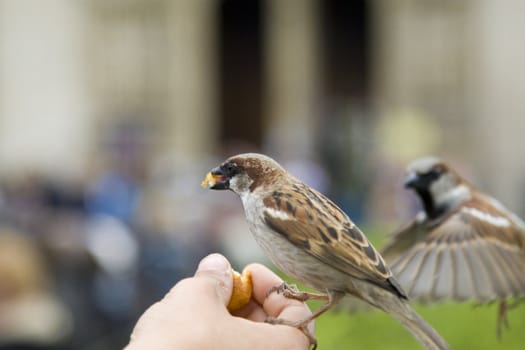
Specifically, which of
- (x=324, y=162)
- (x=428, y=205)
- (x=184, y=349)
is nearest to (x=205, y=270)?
(x=184, y=349)

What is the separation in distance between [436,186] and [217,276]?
4.61 ft

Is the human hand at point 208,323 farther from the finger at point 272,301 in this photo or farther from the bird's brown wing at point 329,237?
the bird's brown wing at point 329,237

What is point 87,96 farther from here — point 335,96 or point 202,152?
point 335,96

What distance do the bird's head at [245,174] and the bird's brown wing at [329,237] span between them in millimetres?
106

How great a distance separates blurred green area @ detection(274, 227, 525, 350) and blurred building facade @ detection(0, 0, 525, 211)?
419 inches

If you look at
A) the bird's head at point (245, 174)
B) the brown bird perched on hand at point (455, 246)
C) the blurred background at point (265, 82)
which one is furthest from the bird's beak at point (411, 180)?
the blurred background at point (265, 82)

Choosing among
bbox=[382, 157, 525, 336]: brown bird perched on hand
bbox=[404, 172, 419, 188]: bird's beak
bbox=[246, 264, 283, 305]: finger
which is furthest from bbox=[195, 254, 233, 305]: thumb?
bbox=[404, 172, 419, 188]: bird's beak

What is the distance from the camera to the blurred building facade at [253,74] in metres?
17.4

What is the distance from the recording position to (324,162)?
13.4 m

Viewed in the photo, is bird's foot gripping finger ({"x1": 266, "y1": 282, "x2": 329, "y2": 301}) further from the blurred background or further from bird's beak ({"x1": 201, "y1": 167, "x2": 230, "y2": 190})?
the blurred background

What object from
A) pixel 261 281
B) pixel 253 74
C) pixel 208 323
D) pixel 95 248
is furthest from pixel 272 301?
pixel 253 74

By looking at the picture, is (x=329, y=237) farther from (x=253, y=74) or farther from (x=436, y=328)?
(x=253, y=74)

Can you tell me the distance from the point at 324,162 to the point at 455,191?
9503mm

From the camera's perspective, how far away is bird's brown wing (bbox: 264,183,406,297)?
2744 mm
